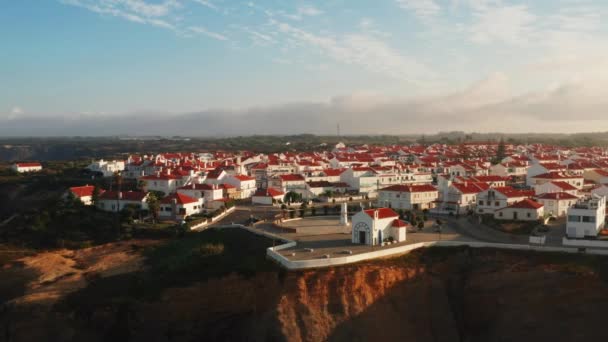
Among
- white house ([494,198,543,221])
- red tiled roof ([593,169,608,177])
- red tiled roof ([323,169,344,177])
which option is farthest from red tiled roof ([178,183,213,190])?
red tiled roof ([593,169,608,177])

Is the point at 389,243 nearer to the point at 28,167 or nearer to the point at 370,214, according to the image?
the point at 370,214

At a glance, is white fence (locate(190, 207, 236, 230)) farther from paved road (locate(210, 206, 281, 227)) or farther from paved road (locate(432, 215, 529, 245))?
paved road (locate(432, 215, 529, 245))

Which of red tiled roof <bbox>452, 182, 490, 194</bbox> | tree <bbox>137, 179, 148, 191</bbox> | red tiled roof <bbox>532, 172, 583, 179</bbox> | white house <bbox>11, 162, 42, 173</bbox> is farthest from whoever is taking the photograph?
white house <bbox>11, 162, 42, 173</bbox>

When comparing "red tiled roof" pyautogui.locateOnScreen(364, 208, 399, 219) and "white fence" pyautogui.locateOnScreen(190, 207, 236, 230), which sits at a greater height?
"red tiled roof" pyautogui.locateOnScreen(364, 208, 399, 219)

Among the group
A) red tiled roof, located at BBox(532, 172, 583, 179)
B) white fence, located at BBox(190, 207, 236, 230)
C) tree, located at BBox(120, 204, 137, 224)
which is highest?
red tiled roof, located at BBox(532, 172, 583, 179)

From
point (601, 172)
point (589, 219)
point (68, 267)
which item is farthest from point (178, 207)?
point (601, 172)

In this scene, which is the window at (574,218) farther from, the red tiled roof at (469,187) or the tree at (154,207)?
the tree at (154,207)

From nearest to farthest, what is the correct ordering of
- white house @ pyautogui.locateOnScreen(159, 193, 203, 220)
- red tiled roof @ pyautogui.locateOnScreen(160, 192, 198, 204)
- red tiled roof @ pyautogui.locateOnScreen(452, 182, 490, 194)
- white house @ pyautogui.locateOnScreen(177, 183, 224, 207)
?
1. white house @ pyautogui.locateOnScreen(159, 193, 203, 220)
2. red tiled roof @ pyautogui.locateOnScreen(160, 192, 198, 204)
3. red tiled roof @ pyautogui.locateOnScreen(452, 182, 490, 194)
4. white house @ pyautogui.locateOnScreen(177, 183, 224, 207)

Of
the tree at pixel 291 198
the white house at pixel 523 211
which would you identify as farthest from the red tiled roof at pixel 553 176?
the tree at pixel 291 198
